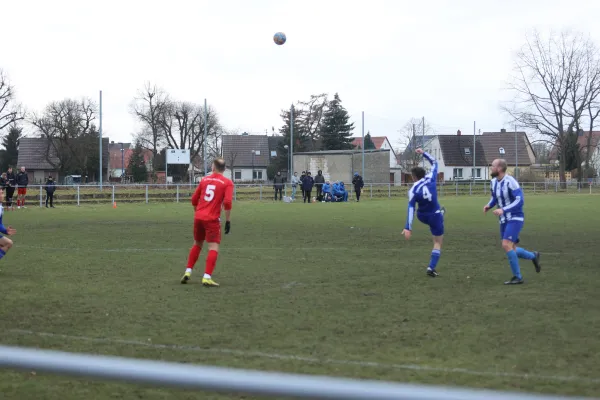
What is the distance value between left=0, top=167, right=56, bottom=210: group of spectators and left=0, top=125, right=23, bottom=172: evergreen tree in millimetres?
59267

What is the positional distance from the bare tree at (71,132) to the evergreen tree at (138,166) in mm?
5805

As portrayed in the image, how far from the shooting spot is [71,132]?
248 ft

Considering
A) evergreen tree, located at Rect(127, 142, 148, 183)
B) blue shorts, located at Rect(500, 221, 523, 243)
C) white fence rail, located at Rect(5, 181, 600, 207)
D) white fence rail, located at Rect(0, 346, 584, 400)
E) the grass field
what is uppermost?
evergreen tree, located at Rect(127, 142, 148, 183)

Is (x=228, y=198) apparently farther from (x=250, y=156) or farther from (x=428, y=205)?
(x=250, y=156)

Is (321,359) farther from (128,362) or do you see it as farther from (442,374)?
(128,362)

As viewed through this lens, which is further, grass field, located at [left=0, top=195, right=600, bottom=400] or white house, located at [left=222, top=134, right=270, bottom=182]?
white house, located at [left=222, top=134, right=270, bottom=182]

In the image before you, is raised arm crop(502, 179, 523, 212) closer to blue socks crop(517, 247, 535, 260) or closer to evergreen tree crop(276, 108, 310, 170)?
blue socks crop(517, 247, 535, 260)

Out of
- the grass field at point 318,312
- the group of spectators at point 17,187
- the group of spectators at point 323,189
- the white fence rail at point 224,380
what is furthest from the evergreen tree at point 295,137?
the white fence rail at point 224,380

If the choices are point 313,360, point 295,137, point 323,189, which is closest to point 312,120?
point 295,137

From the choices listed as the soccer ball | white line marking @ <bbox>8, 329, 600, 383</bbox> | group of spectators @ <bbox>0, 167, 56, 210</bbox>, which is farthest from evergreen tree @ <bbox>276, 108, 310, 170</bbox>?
white line marking @ <bbox>8, 329, 600, 383</bbox>

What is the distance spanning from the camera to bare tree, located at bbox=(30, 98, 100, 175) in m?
74.2

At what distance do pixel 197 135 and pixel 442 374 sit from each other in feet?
261

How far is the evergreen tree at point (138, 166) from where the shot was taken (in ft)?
271

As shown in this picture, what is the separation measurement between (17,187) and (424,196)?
99.2 feet
